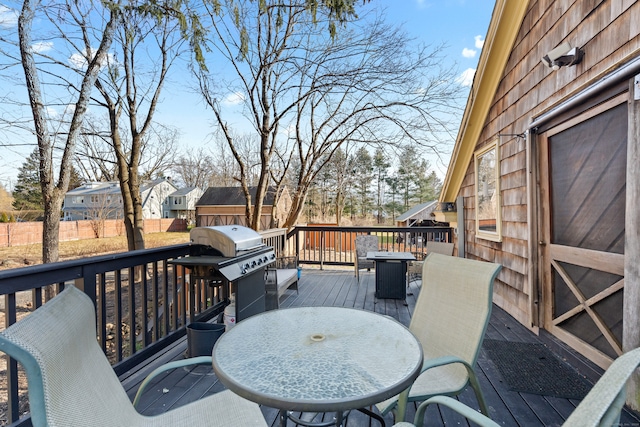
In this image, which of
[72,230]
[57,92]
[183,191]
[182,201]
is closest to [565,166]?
[57,92]

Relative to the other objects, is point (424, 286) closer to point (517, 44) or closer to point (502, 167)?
point (502, 167)

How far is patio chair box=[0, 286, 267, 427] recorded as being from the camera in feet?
2.77

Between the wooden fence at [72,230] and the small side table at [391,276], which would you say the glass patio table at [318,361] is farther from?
the wooden fence at [72,230]

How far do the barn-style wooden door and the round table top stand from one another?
1793mm

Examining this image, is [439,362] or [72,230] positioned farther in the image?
[72,230]

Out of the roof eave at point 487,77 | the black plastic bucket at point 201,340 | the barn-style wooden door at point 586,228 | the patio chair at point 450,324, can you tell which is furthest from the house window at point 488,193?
the black plastic bucket at point 201,340

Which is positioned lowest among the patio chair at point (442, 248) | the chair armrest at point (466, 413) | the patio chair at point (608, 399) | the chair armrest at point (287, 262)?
the chair armrest at point (287, 262)

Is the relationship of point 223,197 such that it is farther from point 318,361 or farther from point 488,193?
point 318,361

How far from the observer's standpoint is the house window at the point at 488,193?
13.1 feet

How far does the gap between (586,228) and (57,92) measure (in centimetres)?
837

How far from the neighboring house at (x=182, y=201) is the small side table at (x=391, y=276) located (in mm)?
31067

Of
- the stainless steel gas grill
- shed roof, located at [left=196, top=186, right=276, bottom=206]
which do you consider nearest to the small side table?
the stainless steel gas grill

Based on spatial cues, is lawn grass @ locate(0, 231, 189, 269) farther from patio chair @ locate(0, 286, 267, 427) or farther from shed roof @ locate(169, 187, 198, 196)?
shed roof @ locate(169, 187, 198, 196)

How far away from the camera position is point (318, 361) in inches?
51.4
